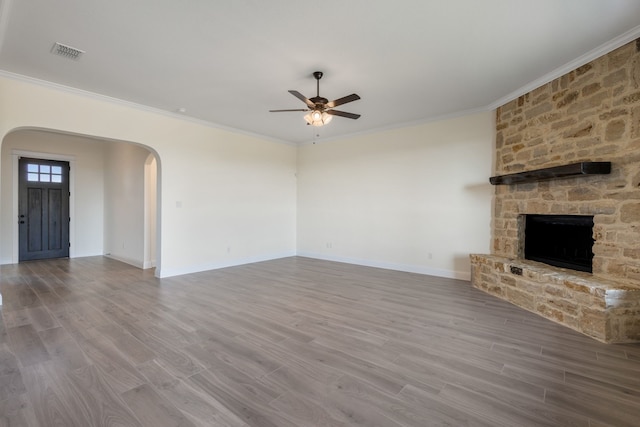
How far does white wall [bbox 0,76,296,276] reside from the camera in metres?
3.95

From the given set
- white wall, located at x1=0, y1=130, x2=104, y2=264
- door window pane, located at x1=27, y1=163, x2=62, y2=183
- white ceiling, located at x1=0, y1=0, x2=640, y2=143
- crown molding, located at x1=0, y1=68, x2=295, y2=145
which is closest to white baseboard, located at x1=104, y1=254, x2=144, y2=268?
white wall, located at x1=0, y1=130, x2=104, y2=264

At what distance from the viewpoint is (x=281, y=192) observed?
7387 mm

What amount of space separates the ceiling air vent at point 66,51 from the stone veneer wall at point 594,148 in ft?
18.9

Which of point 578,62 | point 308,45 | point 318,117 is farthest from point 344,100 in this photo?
point 578,62

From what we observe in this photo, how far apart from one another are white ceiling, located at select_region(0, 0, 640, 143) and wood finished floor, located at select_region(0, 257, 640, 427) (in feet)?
9.84

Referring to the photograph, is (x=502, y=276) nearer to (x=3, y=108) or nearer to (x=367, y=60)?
(x=367, y=60)

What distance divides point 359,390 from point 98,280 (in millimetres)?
5078

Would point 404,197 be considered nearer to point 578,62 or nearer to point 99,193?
point 578,62

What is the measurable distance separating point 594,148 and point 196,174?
6.09 metres

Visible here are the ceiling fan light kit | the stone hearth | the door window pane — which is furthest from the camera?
the door window pane

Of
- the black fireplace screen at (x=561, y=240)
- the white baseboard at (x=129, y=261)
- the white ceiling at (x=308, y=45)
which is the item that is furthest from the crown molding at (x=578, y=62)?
the white baseboard at (x=129, y=261)

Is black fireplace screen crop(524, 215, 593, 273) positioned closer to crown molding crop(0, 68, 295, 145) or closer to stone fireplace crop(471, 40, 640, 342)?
stone fireplace crop(471, 40, 640, 342)

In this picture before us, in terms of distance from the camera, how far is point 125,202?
6664 millimetres

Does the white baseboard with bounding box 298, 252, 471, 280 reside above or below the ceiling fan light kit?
below
